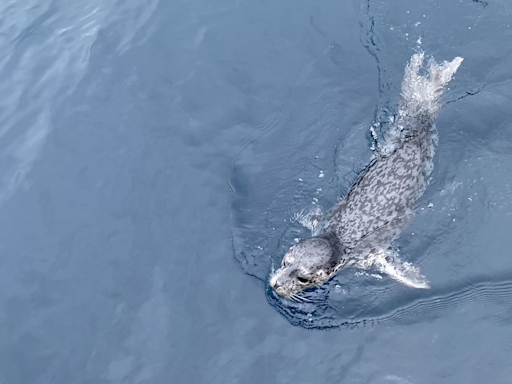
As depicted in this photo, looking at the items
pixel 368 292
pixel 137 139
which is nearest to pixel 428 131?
pixel 368 292

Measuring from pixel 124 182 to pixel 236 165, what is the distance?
196 centimetres

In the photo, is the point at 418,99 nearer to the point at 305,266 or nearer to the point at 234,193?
the point at 234,193

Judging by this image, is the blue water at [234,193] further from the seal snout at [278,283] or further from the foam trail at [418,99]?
the seal snout at [278,283]

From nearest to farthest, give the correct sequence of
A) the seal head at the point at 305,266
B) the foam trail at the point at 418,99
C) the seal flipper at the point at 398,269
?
the seal head at the point at 305,266 → the seal flipper at the point at 398,269 → the foam trail at the point at 418,99

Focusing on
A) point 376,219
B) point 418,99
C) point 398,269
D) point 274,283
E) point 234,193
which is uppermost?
point 234,193

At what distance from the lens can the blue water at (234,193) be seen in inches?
257

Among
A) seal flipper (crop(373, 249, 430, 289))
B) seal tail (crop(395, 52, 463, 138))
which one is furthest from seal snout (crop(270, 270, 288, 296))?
seal tail (crop(395, 52, 463, 138))

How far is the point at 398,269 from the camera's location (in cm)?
679

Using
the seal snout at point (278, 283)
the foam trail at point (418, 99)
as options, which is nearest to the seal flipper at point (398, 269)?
the seal snout at point (278, 283)

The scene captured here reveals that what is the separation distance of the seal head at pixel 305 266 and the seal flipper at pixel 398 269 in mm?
701

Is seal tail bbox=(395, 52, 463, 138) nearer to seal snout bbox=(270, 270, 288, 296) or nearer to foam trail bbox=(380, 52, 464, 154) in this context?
foam trail bbox=(380, 52, 464, 154)

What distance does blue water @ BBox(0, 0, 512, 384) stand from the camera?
6.53 m

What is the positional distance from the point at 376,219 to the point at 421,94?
2578mm

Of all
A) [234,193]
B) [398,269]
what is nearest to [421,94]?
[398,269]
